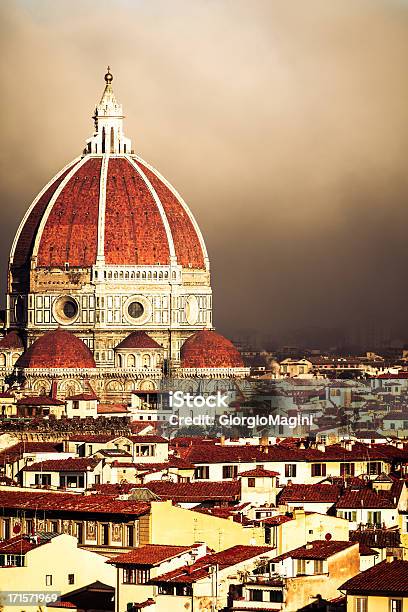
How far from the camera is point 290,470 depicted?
54719 mm

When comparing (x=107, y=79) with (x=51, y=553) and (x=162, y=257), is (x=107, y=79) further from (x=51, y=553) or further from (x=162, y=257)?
(x=51, y=553)

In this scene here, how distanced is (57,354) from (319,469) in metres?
51.6

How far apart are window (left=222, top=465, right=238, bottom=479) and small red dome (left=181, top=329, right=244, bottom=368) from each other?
1860 inches

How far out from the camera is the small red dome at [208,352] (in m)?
104

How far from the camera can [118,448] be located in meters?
61.2

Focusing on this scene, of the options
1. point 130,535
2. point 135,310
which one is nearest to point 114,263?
point 135,310

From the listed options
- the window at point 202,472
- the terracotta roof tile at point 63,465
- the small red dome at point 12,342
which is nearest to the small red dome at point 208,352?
the small red dome at point 12,342

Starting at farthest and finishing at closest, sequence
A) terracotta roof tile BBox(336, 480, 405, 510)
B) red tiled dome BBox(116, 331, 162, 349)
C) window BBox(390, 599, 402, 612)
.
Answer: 1. red tiled dome BBox(116, 331, 162, 349)
2. terracotta roof tile BBox(336, 480, 405, 510)
3. window BBox(390, 599, 402, 612)

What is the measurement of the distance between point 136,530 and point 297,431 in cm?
3585

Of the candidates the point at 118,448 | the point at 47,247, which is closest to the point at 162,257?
the point at 47,247

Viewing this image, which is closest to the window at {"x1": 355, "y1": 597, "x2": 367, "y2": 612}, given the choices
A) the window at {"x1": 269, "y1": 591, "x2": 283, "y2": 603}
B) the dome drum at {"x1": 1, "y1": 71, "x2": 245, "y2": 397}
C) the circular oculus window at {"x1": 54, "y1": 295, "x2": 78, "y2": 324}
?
the window at {"x1": 269, "y1": 591, "x2": 283, "y2": 603}

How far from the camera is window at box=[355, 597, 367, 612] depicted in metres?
33.6

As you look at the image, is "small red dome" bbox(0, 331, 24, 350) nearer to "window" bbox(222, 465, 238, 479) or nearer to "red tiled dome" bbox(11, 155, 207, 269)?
"red tiled dome" bbox(11, 155, 207, 269)

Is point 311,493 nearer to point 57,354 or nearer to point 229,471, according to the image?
point 229,471
